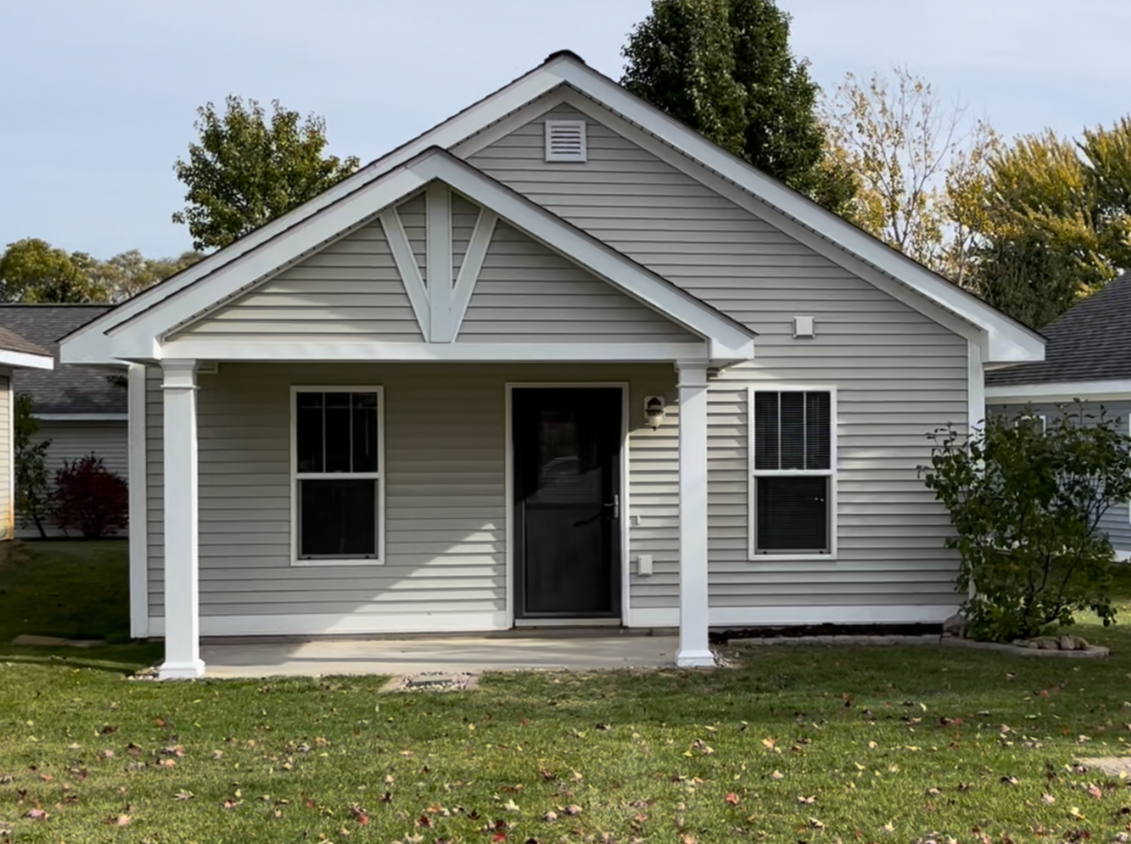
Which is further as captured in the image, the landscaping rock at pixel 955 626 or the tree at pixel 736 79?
the tree at pixel 736 79

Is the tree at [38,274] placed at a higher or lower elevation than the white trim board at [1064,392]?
higher

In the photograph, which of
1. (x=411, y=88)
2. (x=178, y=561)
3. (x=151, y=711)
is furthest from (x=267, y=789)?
(x=411, y=88)

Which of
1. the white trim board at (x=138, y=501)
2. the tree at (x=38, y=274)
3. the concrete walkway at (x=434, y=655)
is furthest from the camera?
the tree at (x=38, y=274)

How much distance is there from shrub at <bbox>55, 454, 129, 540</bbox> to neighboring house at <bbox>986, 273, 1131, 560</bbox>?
48.2 feet

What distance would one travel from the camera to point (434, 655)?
934cm

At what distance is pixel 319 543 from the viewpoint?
33.6ft

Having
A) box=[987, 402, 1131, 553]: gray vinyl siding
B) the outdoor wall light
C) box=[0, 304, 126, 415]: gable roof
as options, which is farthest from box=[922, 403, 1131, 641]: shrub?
box=[0, 304, 126, 415]: gable roof

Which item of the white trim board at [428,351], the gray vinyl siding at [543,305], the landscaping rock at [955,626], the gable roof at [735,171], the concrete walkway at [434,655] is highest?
the gable roof at [735,171]

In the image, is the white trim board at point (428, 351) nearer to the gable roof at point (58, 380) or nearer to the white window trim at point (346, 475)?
the white window trim at point (346, 475)

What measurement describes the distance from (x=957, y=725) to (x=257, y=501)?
6118mm

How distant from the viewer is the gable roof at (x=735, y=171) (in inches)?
403

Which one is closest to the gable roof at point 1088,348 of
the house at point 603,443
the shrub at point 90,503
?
the house at point 603,443

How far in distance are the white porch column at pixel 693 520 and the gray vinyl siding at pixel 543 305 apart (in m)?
0.50

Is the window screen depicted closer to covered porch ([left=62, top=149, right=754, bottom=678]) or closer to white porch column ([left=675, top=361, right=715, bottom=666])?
covered porch ([left=62, top=149, right=754, bottom=678])
